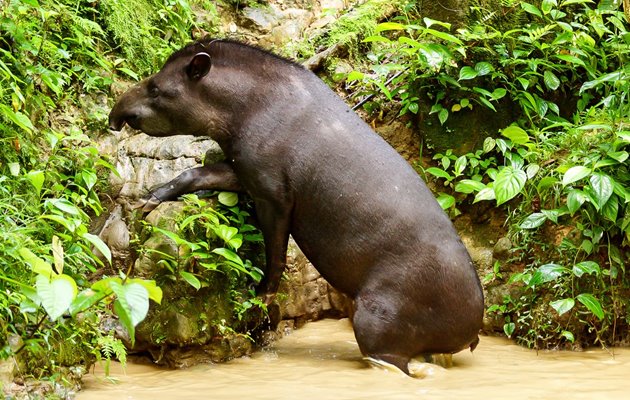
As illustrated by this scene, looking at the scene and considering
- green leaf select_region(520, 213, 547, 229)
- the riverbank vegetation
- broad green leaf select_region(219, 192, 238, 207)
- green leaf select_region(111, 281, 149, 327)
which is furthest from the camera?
green leaf select_region(520, 213, 547, 229)

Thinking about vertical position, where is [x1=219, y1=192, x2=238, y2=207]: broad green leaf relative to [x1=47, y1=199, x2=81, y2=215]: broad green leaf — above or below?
above

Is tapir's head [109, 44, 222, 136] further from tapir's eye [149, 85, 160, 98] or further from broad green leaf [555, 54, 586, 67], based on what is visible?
broad green leaf [555, 54, 586, 67]

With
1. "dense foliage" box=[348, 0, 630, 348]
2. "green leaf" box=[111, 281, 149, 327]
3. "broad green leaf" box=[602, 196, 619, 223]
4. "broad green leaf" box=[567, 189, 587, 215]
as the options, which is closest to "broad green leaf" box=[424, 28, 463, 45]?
"dense foliage" box=[348, 0, 630, 348]

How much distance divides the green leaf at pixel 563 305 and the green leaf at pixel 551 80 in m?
1.95

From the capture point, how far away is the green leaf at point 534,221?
204 inches

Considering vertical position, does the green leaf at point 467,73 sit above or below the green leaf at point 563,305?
above

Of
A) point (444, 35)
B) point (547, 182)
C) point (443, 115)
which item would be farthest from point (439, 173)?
point (444, 35)

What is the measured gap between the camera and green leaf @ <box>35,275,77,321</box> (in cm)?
258

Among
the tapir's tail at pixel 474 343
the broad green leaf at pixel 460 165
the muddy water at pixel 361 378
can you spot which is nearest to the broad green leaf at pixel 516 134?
the broad green leaf at pixel 460 165

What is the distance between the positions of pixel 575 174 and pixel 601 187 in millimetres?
188

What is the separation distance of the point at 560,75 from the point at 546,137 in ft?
2.60

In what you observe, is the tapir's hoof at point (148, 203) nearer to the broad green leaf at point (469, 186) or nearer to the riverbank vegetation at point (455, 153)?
the riverbank vegetation at point (455, 153)

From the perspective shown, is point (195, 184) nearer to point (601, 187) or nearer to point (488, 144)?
point (488, 144)

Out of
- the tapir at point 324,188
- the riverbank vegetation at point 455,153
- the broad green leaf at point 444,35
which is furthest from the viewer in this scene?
the broad green leaf at point 444,35
